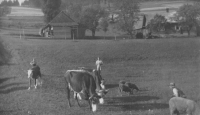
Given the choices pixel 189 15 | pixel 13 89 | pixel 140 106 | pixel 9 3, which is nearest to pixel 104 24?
pixel 189 15

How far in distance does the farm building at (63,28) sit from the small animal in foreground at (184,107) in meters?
13.9

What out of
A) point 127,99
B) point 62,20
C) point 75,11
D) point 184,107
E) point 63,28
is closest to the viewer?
point 184,107

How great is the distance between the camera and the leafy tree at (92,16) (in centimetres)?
2817

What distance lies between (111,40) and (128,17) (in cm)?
548

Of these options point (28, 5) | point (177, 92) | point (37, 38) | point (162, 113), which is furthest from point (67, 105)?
point (37, 38)

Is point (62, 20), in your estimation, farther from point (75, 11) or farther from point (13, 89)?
point (13, 89)

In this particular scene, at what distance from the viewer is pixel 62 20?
25.8 metres

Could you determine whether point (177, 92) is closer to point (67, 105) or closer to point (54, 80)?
point (67, 105)

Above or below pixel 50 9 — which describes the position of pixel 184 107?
below

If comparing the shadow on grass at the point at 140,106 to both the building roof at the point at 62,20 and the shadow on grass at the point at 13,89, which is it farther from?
the building roof at the point at 62,20

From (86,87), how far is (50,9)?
438 inches

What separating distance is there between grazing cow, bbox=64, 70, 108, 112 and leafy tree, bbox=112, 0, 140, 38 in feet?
60.1

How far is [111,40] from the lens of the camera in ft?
106

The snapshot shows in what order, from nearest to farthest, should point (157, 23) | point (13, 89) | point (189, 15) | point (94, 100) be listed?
point (94, 100), point (13, 89), point (189, 15), point (157, 23)
